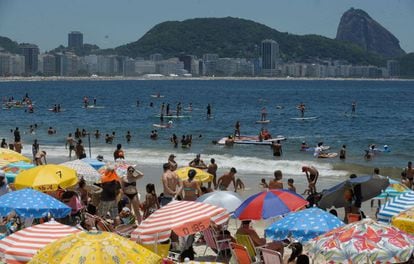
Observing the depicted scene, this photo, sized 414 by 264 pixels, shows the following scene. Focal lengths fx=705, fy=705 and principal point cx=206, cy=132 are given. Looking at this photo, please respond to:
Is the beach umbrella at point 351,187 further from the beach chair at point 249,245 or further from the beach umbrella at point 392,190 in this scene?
the beach chair at point 249,245

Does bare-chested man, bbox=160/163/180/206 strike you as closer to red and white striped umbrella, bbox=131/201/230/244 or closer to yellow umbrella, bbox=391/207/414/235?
red and white striped umbrella, bbox=131/201/230/244

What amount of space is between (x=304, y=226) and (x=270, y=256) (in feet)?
2.16

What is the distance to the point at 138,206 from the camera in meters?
14.8

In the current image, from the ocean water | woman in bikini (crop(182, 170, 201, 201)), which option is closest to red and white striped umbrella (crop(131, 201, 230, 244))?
woman in bikini (crop(182, 170, 201, 201))

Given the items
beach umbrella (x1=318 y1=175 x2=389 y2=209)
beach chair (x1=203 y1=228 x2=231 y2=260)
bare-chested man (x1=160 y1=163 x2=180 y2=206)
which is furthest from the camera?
bare-chested man (x1=160 y1=163 x2=180 y2=206)

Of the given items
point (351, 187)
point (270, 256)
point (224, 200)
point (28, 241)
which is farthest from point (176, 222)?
point (351, 187)

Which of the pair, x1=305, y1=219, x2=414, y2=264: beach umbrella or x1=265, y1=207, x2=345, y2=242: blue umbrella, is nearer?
x1=305, y1=219, x2=414, y2=264: beach umbrella

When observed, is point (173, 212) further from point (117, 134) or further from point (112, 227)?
point (117, 134)

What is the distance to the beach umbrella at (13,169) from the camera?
1559cm

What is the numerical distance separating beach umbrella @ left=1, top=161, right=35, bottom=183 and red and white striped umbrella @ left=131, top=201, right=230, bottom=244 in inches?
247

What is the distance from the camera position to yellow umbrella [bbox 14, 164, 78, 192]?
45.2 ft

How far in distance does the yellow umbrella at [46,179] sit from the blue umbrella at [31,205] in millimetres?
1983

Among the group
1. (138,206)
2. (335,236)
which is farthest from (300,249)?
(138,206)

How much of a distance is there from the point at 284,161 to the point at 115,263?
22.3 meters
